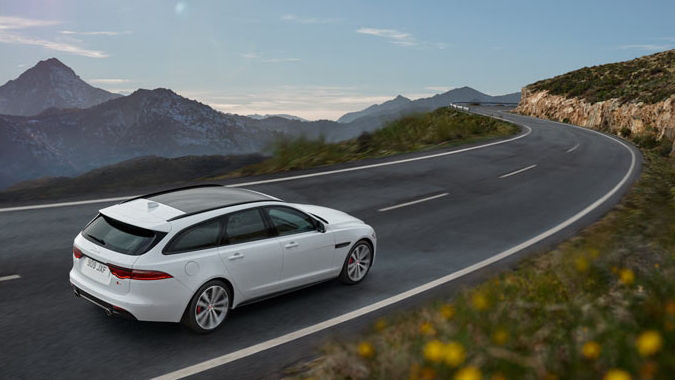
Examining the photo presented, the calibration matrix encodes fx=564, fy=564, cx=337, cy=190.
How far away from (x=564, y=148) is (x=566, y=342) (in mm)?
26449

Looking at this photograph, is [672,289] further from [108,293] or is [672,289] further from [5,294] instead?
[5,294]

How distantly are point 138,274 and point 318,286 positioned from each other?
2961 mm

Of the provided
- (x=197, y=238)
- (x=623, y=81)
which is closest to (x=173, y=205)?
(x=197, y=238)

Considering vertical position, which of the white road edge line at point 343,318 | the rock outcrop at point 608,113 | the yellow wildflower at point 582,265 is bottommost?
the rock outcrop at point 608,113

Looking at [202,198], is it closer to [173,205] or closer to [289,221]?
[173,205]

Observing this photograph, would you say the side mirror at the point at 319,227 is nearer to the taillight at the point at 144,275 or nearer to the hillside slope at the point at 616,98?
the taillight at the point at 144,275

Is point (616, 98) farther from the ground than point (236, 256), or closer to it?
closer to it

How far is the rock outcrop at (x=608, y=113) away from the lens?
39812mm

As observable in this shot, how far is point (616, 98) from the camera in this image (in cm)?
5125

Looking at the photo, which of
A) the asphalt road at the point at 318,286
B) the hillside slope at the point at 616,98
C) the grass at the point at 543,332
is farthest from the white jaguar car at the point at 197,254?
the hillside slope at the point at 616,98

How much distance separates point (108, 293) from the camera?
6.15m

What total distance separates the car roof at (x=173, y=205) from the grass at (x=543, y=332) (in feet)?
7.36

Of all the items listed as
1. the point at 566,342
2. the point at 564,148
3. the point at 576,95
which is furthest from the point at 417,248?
the point at 576,95

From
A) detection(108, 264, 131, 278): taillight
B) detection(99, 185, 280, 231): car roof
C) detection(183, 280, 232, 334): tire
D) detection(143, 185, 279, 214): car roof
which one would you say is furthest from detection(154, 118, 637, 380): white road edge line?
detection(143, 185, 279, 214): car roof
